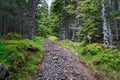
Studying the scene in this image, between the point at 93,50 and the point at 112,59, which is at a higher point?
the point at 93,50

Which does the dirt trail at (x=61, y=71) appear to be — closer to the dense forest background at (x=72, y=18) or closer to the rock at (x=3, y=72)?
the rock at (x=3, y=72)

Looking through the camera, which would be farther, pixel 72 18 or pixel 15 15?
pixel 72 18

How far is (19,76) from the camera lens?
9.54m

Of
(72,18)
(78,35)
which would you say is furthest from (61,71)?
(72,18)

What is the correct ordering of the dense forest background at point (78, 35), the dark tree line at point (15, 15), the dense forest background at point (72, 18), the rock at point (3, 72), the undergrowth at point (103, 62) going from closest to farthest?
the rock at point (3, 72), the dense forest background at point (78, 35), the undergrowth at point (103, 62), the dense forest background at point (72, 18), the dark tree line at point (15, 15)

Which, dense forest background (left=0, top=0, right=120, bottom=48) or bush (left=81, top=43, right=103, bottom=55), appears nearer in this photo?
bush (left=81, top=43, right=103, bottom=55)

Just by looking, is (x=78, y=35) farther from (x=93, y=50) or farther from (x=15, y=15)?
(x=15, y=15)

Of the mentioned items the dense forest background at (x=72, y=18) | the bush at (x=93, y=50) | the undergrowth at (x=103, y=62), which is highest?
the dense forest background at (x=72, y=18)

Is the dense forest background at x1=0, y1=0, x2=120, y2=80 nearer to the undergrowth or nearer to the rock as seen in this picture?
the undergrowth

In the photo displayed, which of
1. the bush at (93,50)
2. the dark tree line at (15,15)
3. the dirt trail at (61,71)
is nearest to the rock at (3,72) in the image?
the dirt trail at (61,71)

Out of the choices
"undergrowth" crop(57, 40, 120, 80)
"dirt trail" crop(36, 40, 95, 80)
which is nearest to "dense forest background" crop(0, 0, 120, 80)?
"undergrowth" crop(57, 40, 120, 80)

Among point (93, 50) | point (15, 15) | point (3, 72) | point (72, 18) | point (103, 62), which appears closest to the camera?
point (3, 72)

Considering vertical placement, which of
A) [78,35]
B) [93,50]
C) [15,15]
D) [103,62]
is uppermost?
[15,15]

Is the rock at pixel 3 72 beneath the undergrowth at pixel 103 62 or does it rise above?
above
